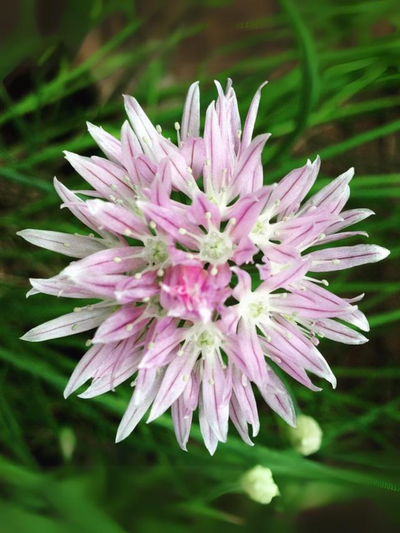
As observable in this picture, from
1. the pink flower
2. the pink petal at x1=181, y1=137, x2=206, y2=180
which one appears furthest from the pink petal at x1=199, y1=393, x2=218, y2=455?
the pink petal at x1=181, y1=137, x2=206, y2=180

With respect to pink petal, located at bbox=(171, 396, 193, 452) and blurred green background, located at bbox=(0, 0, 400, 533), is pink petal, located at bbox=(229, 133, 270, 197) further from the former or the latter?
pink petal, located at bbox=(171, 396, 193, 452)

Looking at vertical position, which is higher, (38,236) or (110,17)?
(110,17)

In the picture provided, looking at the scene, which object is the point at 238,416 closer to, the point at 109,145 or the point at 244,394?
the point at 244,394

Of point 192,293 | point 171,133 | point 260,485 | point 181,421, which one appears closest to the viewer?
point 192,293

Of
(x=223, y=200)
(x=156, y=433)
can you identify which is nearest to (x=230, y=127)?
(x=223, y=200)

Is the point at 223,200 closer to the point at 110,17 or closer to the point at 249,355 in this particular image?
the point at 249,355

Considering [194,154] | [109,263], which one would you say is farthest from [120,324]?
[194,154]
